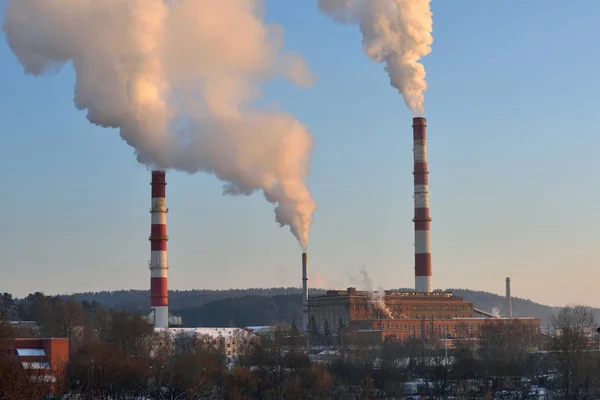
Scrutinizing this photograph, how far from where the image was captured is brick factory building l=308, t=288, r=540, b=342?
83.3m

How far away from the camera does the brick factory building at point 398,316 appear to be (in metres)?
83.3

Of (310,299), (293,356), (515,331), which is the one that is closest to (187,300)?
(310,299)

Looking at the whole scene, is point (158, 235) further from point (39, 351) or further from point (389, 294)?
point (389, 294)

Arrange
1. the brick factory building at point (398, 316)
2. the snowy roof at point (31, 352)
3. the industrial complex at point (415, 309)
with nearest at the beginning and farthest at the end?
the snowy roof at point (31, 352) → the industrial complex at point (415, 309) → the brick factory building at point (398, 316)

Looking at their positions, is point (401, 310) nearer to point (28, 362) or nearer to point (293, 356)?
point (293, 356)

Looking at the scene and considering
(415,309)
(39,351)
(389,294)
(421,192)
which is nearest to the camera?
(39,351)

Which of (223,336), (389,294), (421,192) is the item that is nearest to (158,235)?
(223,336)

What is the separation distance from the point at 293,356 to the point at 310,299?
36.6 m

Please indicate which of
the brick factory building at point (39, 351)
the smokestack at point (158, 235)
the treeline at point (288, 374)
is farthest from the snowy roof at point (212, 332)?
the brick factory building at point (39, 351)

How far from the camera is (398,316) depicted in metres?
84.8

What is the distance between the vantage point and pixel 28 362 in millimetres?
44781

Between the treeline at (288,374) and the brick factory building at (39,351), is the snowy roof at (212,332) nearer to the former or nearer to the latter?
the treeline at (288,374)

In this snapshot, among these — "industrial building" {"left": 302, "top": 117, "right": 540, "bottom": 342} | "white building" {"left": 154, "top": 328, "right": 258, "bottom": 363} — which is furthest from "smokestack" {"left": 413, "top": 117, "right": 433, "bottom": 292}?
"white building" {"left": 154, "top": 328, "right": 258, "bottom": 363}

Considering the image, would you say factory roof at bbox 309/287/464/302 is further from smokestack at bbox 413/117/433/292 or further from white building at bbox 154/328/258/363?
smokestack at bbox 413/117/433/292
